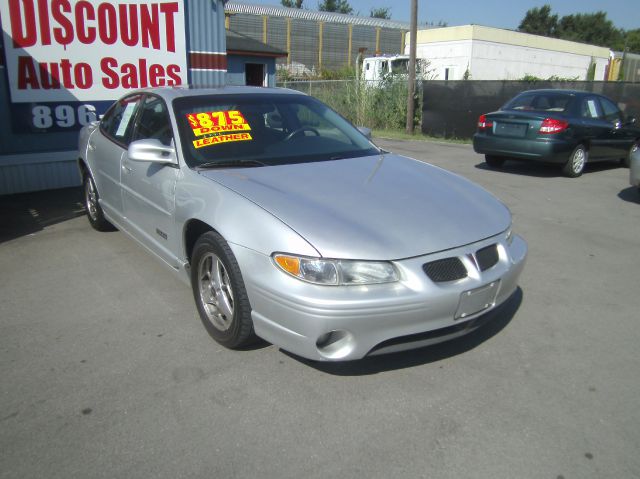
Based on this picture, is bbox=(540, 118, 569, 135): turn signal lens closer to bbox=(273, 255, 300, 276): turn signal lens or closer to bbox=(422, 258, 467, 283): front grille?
bbox=(422, 258, 467, 283): front grille

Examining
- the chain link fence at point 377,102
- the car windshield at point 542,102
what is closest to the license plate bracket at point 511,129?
the car windshield at point 542,102

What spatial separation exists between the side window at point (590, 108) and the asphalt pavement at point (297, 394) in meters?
5.88

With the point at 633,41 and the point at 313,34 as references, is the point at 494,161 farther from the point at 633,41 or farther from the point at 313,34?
the point at 633,41

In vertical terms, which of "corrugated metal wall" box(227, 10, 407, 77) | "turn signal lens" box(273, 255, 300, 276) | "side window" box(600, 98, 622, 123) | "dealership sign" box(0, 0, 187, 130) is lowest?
"turn signal lens" box(273, 255, 300, 276)

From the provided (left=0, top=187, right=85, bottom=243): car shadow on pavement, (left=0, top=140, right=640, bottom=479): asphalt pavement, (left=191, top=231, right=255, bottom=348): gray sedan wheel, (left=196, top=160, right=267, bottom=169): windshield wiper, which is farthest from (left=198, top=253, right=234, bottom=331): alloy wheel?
(left=0, top=187, right=85, bottom=243): car shadow on pavement

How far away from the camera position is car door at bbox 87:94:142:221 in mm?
4668

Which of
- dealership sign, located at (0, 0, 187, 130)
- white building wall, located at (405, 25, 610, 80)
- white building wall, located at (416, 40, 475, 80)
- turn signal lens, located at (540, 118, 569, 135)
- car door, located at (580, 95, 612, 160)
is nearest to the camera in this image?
dealership sign, located at (0, 0, 187, 130)

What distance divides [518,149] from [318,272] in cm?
760

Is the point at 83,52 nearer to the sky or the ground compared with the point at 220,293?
nearer to the sky

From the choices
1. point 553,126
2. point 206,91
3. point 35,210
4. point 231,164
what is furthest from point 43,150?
point 553,126

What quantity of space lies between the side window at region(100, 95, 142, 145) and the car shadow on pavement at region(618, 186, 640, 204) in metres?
6.65

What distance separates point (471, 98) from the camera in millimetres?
15430

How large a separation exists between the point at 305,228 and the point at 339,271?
0.30 m

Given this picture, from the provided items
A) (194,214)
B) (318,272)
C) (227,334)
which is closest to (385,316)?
(318,272)
